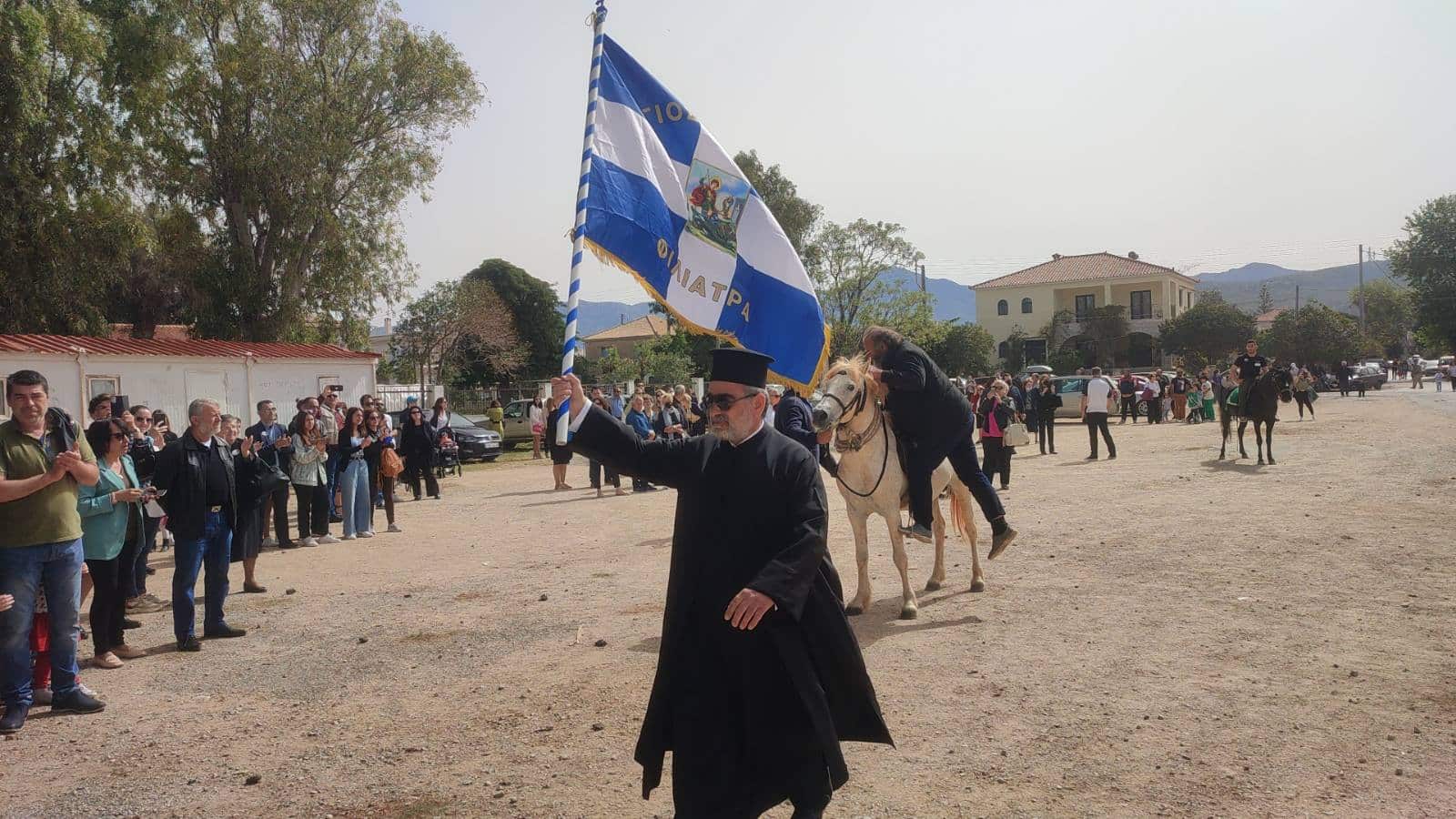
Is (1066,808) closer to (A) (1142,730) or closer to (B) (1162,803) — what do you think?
(B) (1162,803)

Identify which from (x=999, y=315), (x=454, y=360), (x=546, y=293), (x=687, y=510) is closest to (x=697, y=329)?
(x=687, y=510)

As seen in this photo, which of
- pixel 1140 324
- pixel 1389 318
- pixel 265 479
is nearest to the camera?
pixel 265 479

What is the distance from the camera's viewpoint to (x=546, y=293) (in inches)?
2311

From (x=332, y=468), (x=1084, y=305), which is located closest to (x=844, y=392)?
(x=332, y=468)

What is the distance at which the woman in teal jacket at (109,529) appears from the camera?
6871mm

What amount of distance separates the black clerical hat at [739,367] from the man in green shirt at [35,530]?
4113 mm

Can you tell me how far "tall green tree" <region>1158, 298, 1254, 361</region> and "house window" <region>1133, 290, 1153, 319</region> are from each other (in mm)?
8910

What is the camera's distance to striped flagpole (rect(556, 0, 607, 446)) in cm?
409

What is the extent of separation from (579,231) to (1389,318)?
390ft

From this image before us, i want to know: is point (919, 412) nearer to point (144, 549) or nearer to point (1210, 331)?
point (144, 549)

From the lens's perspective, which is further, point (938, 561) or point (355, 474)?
point (355, 474)

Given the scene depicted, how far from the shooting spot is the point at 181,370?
23422 millimetres

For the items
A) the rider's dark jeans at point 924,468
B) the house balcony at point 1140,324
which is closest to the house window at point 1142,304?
the house balcony at point 1140,324

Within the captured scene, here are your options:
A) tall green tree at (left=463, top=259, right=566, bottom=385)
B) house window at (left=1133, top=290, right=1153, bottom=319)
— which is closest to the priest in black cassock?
tall green tree at (left=463, top=259, right=566, bottom=385)
